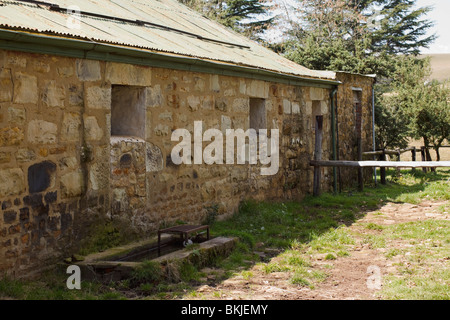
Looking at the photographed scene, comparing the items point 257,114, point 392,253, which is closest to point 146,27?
point 257,114

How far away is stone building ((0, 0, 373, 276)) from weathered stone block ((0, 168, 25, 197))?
1cm

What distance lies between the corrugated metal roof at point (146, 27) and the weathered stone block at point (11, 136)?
3.24 feet

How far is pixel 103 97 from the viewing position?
20.1 ft

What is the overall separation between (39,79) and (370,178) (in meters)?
11.3

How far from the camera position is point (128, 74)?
21.1 feet

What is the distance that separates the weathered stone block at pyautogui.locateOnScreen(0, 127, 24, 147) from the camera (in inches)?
198

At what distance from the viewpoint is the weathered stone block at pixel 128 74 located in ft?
20.4

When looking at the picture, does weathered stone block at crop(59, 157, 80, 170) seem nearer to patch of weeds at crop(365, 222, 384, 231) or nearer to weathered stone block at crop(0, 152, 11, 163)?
weathered stone block at crop(0, 152, 11, 163)

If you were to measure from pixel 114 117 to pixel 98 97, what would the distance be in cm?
94

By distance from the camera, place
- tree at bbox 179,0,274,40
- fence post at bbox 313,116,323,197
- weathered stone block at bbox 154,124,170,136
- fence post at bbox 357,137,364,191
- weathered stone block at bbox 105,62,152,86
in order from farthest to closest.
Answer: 1. tree at bbox 179,0,274,40
2. fence post at bbox 357,137,364,191
3. fence post at bbox 313,116,323,197
4. weathered stone block at bbox 154,124,170,136
5. weathered stone block at bbox 105,62,152,86

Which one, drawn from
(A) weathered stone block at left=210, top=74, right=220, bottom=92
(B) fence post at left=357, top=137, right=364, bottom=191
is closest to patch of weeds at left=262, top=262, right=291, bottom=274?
(A) weathered stone block at left=210, top=74, right=220, bottom=92

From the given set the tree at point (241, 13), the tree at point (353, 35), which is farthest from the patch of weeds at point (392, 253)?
the tree at point (241, 13)

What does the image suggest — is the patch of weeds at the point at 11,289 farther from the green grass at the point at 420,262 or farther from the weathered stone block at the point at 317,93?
the weathered stone block at the point at 317,93

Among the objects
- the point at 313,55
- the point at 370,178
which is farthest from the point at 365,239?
the point at 313,55
